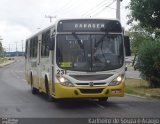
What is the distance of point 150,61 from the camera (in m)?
25.4

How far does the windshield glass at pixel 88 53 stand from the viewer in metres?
17.0

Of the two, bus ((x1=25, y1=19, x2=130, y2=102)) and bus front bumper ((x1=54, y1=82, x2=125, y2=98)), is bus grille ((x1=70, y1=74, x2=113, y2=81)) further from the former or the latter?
bus front bumper ((x1=54, y1=82, x2=125, y2=98))

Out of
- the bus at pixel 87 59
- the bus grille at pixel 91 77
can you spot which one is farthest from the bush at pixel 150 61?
the bus grille at pixel 91 77

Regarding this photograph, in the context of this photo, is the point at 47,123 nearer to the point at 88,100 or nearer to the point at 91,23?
the point at 91,23

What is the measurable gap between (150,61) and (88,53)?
8861mm

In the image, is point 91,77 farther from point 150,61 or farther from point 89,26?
point 150,61

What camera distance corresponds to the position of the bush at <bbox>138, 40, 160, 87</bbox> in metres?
25.3

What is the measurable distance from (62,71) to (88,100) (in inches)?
138

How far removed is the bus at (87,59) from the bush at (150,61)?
7671 millimetres

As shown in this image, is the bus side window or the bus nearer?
Answer: the bus

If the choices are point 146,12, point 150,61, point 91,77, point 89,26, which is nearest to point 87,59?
point 91,77

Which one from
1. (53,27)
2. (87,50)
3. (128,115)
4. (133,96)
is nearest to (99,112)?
(128,115)

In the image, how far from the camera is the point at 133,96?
22672 mm

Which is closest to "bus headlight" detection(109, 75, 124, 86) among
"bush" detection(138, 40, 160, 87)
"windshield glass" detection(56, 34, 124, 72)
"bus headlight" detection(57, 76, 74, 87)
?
"windshield glass" detection(56, 34, 124, 72)
